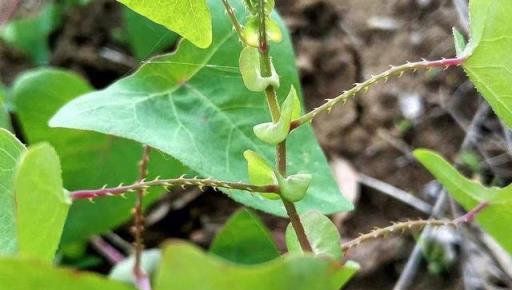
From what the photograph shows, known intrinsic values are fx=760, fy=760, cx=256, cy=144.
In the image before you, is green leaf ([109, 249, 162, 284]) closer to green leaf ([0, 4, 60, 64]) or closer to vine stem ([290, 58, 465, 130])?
vine stem ([290, 58, 465, 130])

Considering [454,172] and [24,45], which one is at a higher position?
[454,172]

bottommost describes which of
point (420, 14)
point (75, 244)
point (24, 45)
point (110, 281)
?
point (75, 244)

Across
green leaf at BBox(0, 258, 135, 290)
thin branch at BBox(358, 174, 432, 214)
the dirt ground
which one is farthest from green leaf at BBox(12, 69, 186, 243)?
green leaf at BBox(0, 258, 135, 290)

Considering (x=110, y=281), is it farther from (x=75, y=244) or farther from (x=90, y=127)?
(x=75, y=244)

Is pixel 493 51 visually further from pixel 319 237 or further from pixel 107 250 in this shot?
pixel 107 250

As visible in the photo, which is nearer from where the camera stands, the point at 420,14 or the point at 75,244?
the point at 75,244

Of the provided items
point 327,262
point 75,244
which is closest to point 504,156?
point 75,244

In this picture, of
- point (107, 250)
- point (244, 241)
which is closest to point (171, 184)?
Answer: point (244, 241)

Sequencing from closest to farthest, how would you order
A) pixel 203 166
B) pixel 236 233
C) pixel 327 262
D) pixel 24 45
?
1. pixel 327 262
2. pixel 203 166
3. pixel 236 233
4. pixel 24 45
